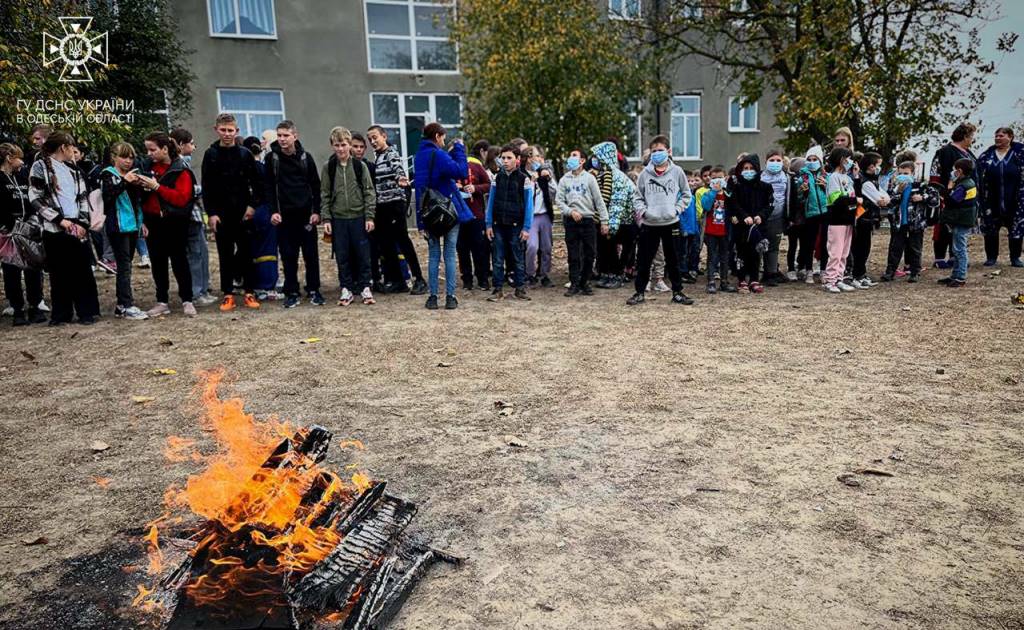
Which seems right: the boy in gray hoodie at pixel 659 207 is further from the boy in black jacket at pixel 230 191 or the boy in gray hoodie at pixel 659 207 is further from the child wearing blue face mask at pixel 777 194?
the boy in black jacket at pixel 230 191

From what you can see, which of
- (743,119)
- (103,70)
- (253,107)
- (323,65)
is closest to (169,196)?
(103,70)

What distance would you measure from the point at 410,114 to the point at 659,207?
16438 mm

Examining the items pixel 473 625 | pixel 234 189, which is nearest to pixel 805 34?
pixel 234 189

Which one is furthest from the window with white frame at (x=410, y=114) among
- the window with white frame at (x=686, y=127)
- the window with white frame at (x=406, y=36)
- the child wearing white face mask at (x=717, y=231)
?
the child wearing white face mask at (x=717, y=231)

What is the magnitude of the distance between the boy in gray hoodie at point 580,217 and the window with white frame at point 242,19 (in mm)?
15918

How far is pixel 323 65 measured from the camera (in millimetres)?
22469

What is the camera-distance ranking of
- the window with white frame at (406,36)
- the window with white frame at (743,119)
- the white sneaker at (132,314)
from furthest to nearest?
the window with white frame at (743,119)
the window with white frame at (406,36)
the white sneaker at (132,314)

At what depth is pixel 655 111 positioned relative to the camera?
Answer: 1055 inches

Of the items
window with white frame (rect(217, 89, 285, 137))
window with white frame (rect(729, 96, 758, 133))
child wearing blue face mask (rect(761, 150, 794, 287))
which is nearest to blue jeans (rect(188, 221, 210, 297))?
child wearing blue face mask (rect(761, 150, 794, 287))

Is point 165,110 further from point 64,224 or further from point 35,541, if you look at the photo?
point 35,541

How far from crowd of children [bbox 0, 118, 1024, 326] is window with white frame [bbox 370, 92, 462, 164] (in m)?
12.8

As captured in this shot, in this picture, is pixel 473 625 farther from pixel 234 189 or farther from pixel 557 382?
pixel 234 189

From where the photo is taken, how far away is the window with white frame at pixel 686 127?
27328 mm

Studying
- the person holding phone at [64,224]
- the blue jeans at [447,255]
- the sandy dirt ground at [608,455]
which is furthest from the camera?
the blue jeans at [447,255]
